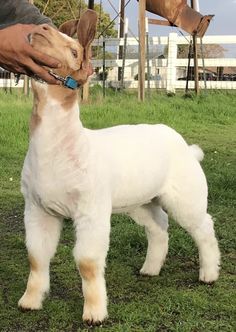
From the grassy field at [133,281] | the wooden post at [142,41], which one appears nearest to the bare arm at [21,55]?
the grassy field at [133,281]

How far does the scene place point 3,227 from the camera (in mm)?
4418

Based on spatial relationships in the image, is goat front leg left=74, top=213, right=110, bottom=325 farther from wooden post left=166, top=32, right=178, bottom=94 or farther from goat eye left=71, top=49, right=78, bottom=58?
wooden post left=166, top=32, right=178, bottom=94

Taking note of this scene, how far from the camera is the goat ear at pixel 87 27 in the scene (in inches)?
97.5

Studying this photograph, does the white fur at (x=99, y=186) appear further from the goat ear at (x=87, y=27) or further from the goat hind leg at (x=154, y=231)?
the goat ear at (x=87, y=27)

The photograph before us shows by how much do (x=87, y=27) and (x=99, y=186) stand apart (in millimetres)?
729

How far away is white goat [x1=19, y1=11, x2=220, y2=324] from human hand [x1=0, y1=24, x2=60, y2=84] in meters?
0.04

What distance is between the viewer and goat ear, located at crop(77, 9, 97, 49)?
248 cm

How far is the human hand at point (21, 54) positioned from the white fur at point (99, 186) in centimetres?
20

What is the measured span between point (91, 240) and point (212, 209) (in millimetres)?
2274

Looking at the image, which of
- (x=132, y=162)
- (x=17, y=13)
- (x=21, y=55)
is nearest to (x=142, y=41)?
(x=17, y=13)

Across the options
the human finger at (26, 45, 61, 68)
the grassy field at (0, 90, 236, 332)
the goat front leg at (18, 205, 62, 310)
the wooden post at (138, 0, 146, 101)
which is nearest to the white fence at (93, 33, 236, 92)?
the wooden post at (138, 0, 146, 101)

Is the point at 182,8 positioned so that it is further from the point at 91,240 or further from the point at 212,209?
the point at 91,240

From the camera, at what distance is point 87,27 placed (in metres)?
2.50

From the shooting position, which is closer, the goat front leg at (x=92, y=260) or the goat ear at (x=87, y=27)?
the goat ear at (x=87, y=27)
